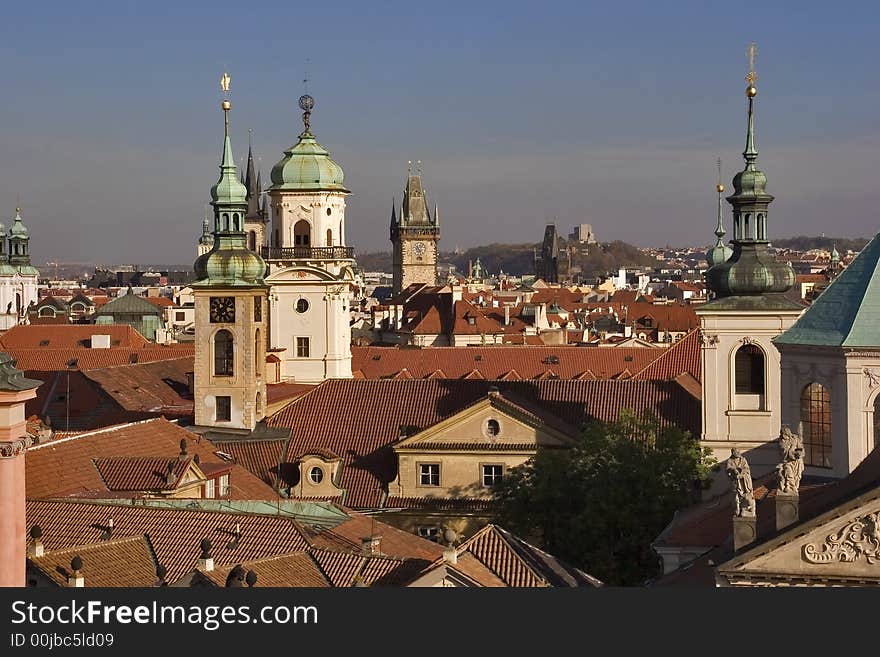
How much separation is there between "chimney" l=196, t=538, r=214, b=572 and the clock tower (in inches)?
6382

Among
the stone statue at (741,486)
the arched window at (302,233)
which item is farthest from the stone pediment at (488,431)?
→ the stone statue at (741,486)

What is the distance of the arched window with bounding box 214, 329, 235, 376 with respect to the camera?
56188mm

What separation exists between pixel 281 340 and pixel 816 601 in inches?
1862

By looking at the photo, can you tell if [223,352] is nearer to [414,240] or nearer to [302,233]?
[302,233]

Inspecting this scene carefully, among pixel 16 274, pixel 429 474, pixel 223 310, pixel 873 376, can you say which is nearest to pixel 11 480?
pixel 873 376

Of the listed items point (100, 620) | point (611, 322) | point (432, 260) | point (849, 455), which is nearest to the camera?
point (100, 620)

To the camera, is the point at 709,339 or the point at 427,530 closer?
the point at 709,339

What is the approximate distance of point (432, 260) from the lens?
19575 centimetres

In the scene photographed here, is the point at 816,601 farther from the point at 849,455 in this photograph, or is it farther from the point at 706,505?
the point at 706,505

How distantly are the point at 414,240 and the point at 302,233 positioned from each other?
12646cm

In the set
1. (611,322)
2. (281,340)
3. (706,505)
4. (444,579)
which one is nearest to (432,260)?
(611,322)

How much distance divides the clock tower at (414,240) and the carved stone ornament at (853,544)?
170 m

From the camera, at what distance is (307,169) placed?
6875 centimetres

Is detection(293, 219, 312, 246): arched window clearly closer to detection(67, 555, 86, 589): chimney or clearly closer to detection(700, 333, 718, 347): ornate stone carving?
detection(700, 333, 718, 347): ornate stone carving
